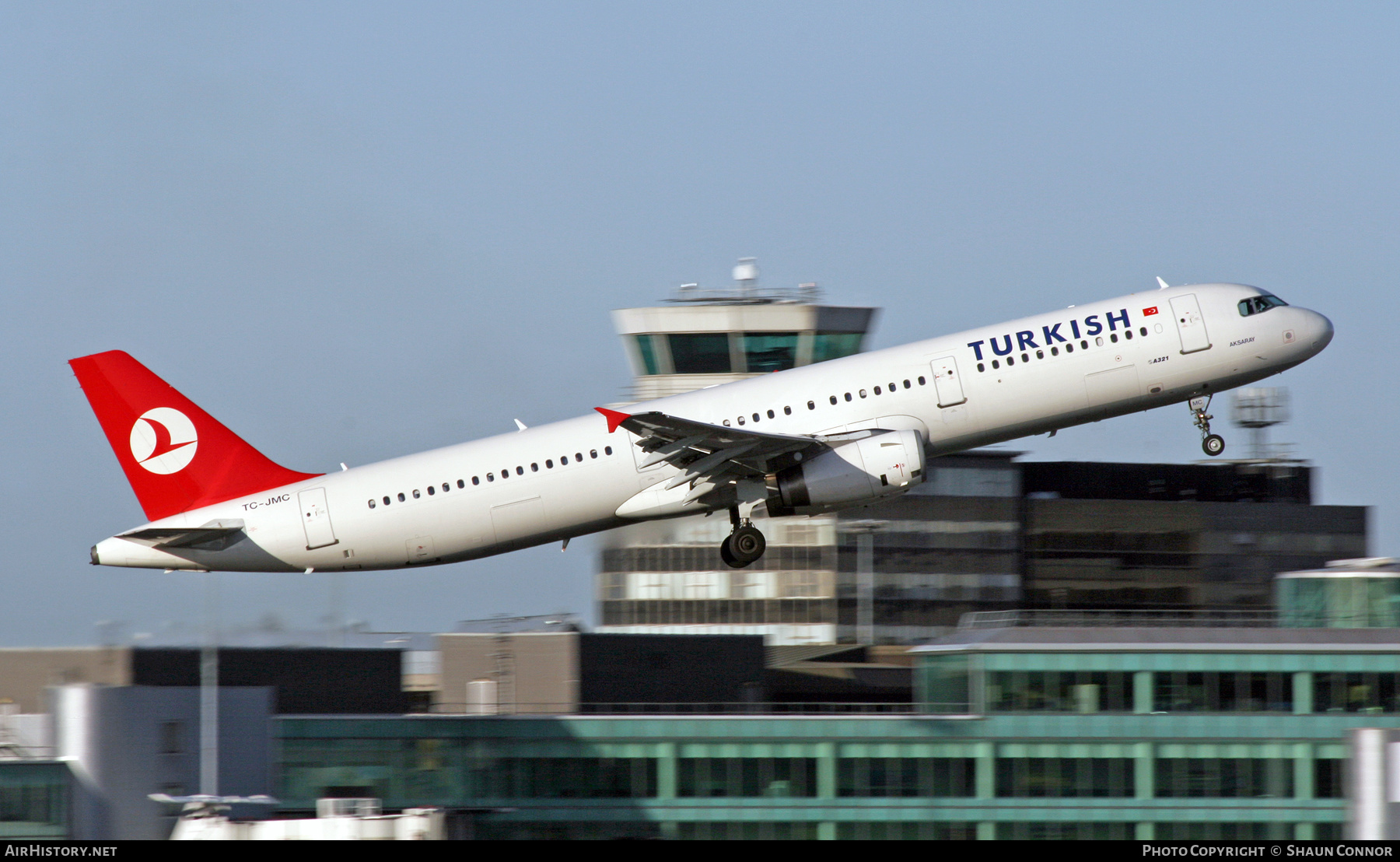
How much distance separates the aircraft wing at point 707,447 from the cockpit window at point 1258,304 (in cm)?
1069

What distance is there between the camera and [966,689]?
49625 millimetres

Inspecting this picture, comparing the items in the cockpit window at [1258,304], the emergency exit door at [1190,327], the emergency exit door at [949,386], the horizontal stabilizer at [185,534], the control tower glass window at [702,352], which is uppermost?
the control tower glass window at [702,352]

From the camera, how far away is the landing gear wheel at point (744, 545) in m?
40.0

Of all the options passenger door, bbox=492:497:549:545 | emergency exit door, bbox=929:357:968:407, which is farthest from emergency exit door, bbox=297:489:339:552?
emergency exit door, bbox=929:357:968:407

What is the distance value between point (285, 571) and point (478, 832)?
13203 millimetres

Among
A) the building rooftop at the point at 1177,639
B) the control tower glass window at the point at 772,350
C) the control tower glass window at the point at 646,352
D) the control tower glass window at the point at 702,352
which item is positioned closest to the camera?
the building rooftop at the point at 1177,639

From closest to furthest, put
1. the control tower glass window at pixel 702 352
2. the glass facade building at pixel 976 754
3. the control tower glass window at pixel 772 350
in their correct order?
the glass facade building at pixel 976 754, the control tower glass window at pixel 772 350, the control tower glass window at pixel 702 352

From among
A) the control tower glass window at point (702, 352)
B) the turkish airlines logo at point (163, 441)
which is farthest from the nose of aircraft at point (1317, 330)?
the control tower glass window at point (702, 352)

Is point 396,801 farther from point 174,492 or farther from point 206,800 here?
point 174,492

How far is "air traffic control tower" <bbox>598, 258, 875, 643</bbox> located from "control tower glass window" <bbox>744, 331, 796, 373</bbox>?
3cm

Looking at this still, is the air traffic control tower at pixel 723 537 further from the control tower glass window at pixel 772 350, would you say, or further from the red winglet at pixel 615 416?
the red winglet at pixel 615 416

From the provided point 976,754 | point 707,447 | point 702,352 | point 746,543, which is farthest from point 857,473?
point 702,352

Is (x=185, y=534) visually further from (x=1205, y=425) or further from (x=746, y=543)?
(x=1205, y=425)

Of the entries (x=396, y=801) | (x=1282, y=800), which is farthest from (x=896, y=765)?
(x=396, y=801)
